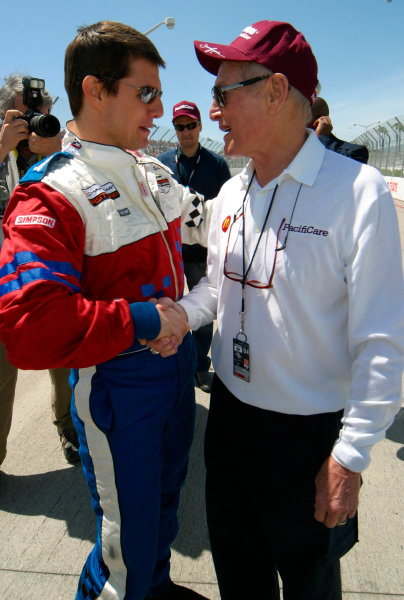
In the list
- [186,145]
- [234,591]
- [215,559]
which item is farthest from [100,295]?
[186,145]

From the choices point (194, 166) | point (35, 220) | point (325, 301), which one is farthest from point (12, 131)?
point (325, 301)

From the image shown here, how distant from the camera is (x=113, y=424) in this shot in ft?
4.51

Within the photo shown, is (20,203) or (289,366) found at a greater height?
(20,203)

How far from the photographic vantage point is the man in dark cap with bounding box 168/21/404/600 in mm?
1124

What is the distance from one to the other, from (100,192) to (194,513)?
181 cm

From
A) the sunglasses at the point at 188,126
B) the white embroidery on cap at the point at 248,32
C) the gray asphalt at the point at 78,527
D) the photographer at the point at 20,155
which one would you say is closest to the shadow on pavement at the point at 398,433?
the gray asphalt at the point at 78,527

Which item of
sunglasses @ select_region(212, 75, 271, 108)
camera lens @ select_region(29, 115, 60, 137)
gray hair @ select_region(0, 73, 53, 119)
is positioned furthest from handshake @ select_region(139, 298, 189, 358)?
gray hair @ select_region(0, 73, 53, 119)

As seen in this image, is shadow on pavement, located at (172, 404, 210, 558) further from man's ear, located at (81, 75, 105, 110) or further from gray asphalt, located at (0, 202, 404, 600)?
man's ear, located at (81, 75, 105, 110)

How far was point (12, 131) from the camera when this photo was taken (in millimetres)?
2230

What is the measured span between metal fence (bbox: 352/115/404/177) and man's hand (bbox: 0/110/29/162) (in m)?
19.6

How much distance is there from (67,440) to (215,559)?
1404 mm

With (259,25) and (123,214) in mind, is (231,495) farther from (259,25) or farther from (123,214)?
(259,25)

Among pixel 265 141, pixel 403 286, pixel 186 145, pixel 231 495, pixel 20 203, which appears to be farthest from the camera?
pixel 186 145

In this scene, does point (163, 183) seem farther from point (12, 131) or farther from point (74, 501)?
point (74, 501)
